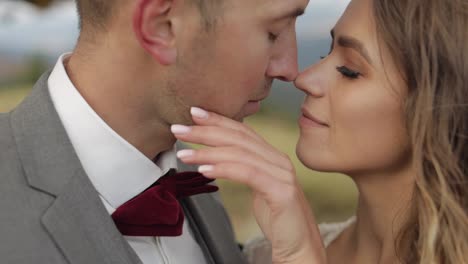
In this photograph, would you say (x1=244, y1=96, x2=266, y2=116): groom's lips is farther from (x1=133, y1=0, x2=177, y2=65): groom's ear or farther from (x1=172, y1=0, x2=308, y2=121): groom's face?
(x1=133, y1=0, x2=177, y2=65): groom's ear

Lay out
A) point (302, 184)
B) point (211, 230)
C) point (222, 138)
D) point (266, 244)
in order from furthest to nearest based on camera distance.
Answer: point (302, 184)
point (266, 244)
point (211, 230)
point (222, 138)

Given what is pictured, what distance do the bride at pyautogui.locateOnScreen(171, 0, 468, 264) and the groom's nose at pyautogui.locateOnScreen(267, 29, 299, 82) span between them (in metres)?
0.13

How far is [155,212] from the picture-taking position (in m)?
2.17

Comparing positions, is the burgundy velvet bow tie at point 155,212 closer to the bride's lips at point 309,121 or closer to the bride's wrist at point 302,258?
the bride's wrist at point 302,258

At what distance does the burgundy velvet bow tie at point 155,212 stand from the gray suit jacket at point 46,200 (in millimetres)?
95

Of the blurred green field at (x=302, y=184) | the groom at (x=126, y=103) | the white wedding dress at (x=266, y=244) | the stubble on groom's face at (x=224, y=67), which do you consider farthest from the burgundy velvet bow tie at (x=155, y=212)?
the blurred green field at (x=302, y=184)

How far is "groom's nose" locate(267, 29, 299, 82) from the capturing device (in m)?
2.28

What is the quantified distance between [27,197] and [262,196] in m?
0.60

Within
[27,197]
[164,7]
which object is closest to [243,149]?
[164,7]

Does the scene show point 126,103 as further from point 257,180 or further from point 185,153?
point 257,180

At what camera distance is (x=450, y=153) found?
2.29 metres

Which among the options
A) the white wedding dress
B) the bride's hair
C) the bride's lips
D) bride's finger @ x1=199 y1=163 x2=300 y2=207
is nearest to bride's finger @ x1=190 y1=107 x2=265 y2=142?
bride's finger @ x1=199 y1=163 x2=300 y2=207

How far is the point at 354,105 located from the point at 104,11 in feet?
2.43

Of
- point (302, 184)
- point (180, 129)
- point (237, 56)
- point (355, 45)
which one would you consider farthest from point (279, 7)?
point (302, 184)
